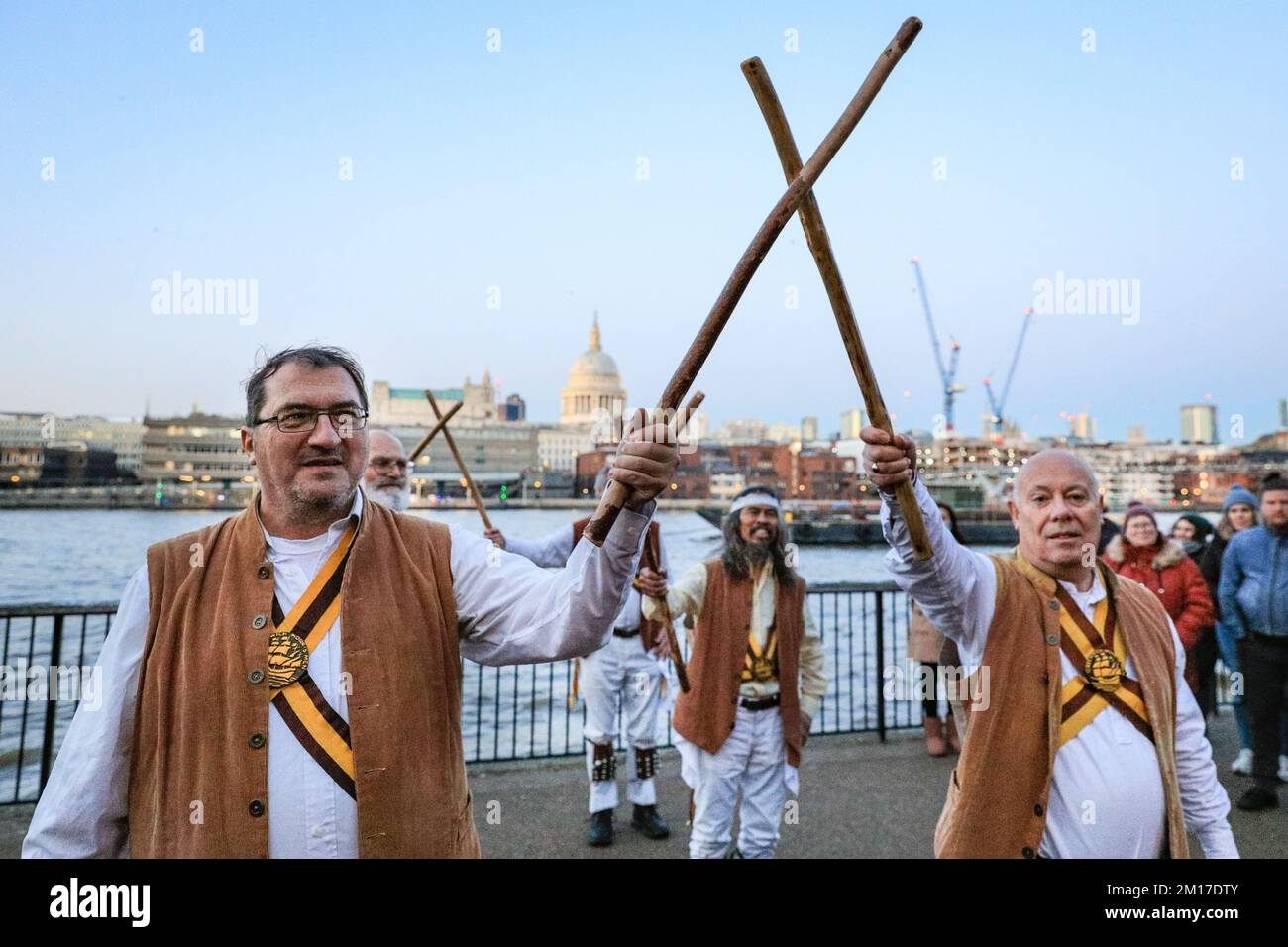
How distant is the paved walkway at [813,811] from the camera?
4492mm

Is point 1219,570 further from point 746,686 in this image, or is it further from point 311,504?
point 311,504

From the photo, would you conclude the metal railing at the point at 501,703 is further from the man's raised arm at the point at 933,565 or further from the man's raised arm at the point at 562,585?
the man's raised arm at the point at 562,585

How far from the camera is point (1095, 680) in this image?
235 cm

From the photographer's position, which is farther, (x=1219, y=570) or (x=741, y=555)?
(x=1219, y=570)

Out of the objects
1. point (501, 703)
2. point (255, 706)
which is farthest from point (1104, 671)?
point (501, 703)

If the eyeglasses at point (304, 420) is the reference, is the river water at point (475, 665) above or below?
below

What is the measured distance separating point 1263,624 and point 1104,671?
3907mm

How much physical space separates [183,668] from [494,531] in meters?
3.95

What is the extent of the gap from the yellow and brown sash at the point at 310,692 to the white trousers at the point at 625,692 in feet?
10.9

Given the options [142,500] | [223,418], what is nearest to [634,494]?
[142,500]

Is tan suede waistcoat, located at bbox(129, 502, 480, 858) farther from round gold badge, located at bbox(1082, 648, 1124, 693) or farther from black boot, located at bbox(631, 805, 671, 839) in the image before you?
black boot, located at bbox(631, 805, 671, 839)

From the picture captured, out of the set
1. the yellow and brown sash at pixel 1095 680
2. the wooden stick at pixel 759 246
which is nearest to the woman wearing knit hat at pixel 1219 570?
the yellow and brown sash at pixel 1095 680

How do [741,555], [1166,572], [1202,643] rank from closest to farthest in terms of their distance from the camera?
1. [741,555]
2. [1166,572]
3. [1202,643]
